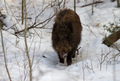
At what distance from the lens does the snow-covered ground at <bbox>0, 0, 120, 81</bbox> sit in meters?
3.77

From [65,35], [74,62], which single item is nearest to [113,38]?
[74,62]

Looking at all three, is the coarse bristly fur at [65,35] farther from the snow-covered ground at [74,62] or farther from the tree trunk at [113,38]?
the tree trunk at [113,38]

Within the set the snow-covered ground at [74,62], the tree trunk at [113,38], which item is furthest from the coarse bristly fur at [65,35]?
the tree trunk at [113,38]

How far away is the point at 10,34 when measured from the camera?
6.07 m

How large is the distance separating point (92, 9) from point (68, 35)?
3844 mm

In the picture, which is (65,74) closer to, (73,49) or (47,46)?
(73,49)

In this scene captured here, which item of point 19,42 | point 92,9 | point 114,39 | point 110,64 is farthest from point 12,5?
point 110,64

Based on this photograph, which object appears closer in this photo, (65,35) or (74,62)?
(65,35)

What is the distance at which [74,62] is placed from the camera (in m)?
5.18

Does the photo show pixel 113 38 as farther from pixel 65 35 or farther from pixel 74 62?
pixel 65 35

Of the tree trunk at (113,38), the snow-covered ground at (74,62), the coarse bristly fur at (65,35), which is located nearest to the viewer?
the snow-covered ground at (74,62)

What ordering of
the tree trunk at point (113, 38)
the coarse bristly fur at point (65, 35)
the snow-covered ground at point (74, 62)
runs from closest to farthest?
the snow-covered ground at point (74, 62)
the coarse bristly fur at point (65, 35)
the tree trunk at point (113, 38)

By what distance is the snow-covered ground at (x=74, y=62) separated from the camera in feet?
12.4

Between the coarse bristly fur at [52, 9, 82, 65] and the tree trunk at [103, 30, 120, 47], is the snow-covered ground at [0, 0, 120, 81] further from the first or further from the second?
the coarse bristly fur at [52, 9, 82, 65]
